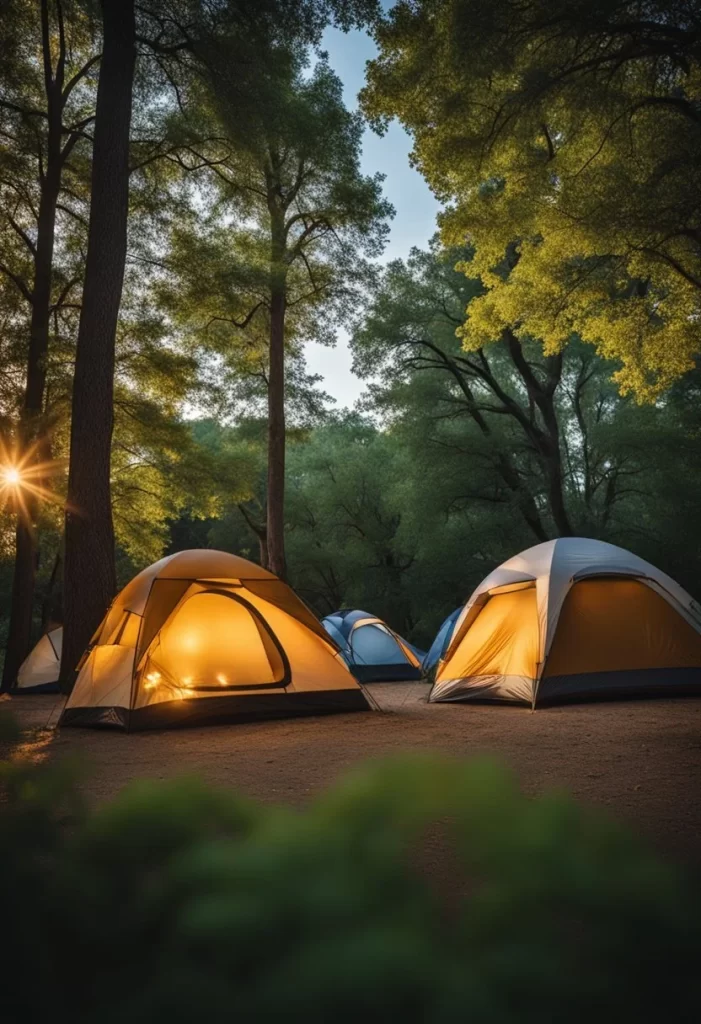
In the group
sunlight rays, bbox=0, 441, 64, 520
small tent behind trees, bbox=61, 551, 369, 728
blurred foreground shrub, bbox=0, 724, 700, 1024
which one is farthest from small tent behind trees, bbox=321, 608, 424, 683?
blurred foreground shrub, bbox=0, 724, 700, 1024

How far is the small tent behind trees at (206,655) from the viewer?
733 cm

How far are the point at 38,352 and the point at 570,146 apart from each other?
31.0ft

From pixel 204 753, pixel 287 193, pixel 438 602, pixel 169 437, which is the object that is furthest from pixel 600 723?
pixel 438 602

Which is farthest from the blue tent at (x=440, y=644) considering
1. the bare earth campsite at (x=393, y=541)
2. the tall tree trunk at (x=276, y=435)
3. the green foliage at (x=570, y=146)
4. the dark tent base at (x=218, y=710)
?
the dark tent base at (x=218, y=710)

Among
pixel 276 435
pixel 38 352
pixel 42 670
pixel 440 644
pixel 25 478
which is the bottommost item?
pixel 42 670

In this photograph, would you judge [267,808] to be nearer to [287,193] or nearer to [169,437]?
[169,437]

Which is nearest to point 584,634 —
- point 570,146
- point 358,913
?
point 570,146

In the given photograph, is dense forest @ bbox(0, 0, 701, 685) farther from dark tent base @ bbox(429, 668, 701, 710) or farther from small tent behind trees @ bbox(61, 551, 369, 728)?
dark tent base @ bbox(429, 668, 701, 710)

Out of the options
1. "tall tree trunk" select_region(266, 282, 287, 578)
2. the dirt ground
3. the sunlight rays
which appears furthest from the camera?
"tall tree trunk" select_region(266, 282, 287, 578)

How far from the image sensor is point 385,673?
14.9 metres

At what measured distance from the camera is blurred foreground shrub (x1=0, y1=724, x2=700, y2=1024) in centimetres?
53

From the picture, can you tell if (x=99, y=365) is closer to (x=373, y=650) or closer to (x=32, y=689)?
(x=32, y=689)

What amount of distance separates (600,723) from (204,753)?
361cm

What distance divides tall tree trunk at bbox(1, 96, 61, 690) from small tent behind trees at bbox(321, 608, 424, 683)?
596cm
